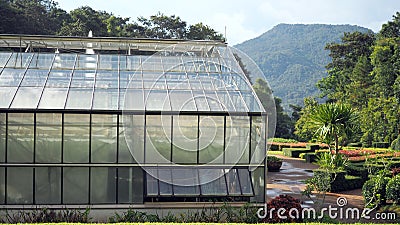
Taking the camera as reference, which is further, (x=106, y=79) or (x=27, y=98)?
(x=106, y=79)

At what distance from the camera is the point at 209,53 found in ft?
68.0

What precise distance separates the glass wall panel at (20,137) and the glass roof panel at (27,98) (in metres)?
0.35

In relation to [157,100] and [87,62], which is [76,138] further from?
[87,62]

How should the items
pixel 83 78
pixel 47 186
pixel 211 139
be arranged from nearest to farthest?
pixel 47 186 < pixel 211 139 < pixel 83 78

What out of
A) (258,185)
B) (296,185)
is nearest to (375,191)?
(258,185)

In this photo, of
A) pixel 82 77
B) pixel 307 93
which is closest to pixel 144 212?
pixel 82 77

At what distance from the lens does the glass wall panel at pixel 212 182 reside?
14.2 meters

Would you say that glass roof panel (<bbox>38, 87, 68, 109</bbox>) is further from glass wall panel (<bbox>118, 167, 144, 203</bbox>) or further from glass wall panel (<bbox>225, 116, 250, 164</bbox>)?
glass wall panel (<bbox>225, 116, 250, 164</bbox>)

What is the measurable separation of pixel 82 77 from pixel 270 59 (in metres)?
103

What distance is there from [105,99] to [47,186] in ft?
9.92

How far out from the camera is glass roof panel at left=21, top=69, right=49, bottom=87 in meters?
15.7

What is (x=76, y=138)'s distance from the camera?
46.3 ft

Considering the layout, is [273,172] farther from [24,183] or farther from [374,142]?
[374,142]

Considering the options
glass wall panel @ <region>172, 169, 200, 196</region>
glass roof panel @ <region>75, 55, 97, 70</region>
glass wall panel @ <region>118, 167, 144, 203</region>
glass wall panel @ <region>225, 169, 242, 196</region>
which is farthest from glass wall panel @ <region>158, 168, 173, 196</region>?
glass roof panel @ <region>75, 55, 97, 70</region>
